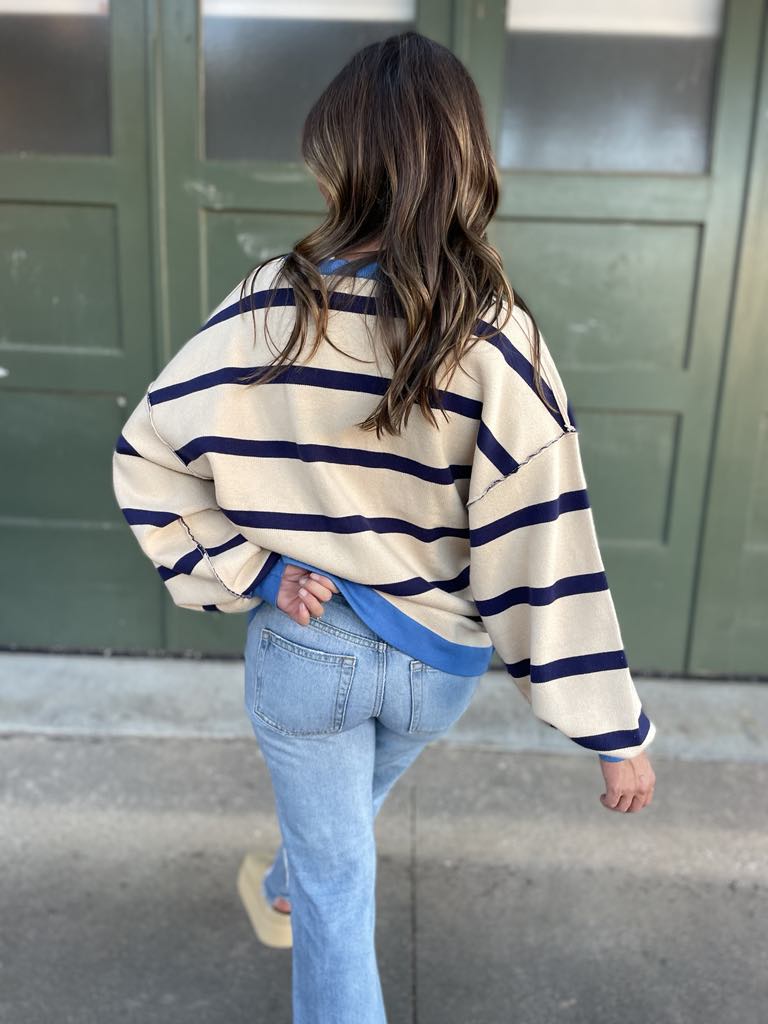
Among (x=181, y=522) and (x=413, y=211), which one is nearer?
(x=413, y=211)

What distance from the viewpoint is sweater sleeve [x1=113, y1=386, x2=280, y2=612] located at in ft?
4.85

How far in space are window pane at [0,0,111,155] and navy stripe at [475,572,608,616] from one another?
251cm

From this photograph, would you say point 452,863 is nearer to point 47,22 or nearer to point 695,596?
point 695,596

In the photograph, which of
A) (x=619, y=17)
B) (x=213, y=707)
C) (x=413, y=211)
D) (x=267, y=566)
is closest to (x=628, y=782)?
(x=267, y=566)

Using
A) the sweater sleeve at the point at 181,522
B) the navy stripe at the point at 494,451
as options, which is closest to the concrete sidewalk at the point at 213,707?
the sweater sleeve at the point at 181,522

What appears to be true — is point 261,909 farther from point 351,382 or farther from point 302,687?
point 351,382

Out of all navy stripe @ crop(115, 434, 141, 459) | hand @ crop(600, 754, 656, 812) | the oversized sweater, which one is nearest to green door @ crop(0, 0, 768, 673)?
navy stripe @ crop(115, 434, 141, 459)

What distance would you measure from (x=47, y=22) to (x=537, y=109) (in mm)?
1653

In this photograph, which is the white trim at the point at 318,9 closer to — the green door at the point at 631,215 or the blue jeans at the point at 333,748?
the green door at the point at 631,215

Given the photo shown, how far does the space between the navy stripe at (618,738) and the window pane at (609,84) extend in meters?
2.32

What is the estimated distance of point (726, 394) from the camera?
3230 millimetres

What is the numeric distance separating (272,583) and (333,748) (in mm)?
274

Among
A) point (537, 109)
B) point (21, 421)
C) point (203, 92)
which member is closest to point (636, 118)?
point (537, 109)

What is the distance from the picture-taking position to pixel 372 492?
1.37 m
